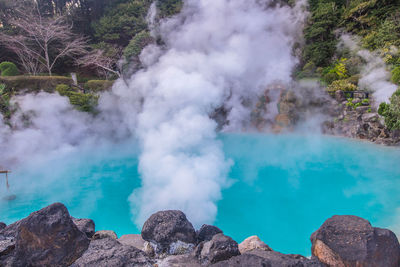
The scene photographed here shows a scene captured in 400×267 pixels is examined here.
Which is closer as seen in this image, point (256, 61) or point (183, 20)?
point (256, 61)

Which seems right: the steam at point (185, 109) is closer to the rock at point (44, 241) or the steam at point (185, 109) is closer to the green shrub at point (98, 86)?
the rock at point (44, 241)

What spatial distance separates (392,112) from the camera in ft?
A: 22.9

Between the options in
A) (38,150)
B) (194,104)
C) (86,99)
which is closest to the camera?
(194,104)

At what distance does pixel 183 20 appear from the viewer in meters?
6.26

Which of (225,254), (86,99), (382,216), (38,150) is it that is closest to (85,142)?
(38,150)

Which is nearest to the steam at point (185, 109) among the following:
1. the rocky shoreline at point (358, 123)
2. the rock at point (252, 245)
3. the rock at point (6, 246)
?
the rock at point (252, 245)

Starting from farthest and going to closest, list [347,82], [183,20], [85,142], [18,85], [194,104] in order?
[347,82] < [18,85] < [85,142] < [183,20] < [194,104]

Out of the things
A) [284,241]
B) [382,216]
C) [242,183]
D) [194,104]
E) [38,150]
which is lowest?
[284,241]

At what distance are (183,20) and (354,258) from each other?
6.05 m

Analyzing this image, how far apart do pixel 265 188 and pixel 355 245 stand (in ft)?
8.64

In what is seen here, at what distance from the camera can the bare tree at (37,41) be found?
14258 millimetres

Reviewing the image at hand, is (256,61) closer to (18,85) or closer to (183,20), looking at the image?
(183,20)

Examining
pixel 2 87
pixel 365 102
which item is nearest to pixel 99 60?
pixel 2 87

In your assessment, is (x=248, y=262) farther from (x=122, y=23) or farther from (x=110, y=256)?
(x=122, y=23)
